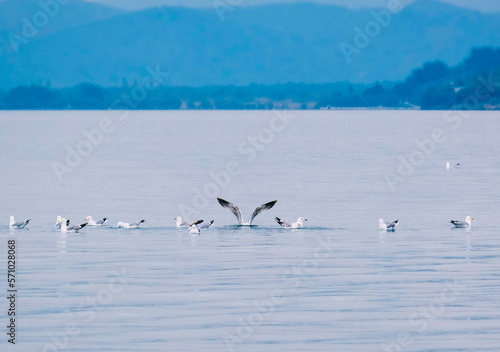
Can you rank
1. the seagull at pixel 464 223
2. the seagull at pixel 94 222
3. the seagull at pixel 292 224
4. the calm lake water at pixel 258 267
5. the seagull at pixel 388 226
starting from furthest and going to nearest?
the seagull at pixel 94 222 → the seagull at pixel 292 224 → the seagull at pixel 464 223 → the seagull at pixel 388 226 → the calm lake water at pixel 258 267

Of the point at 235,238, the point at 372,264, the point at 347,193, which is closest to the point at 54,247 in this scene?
the point at 235,238

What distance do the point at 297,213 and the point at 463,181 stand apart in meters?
16.4

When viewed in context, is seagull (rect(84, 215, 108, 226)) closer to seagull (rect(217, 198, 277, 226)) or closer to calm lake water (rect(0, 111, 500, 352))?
calm lake water (rect(0, 111, 500, 352))

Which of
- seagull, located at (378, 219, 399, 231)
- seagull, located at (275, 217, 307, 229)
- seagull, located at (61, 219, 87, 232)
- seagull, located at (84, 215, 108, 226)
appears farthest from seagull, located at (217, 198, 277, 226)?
seagull, located at (61, 219, 87, 232)

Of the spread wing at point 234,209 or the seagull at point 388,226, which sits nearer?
the seagull at point 388,226

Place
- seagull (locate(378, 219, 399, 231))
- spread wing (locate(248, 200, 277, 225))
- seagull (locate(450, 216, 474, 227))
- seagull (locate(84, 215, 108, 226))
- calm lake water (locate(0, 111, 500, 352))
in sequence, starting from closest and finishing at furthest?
1. calm lake water (locate(0, 111, 500, 352))
2. seagull (locate(378, 219, 399, 231))
3. seagull (locate(450, 216, 474, 227))
4. spread wing (locate(248, 200, 277, 225))
5. seagull (locate(84, 215, 108, 226))

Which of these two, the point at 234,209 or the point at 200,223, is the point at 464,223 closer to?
the point at 234,209

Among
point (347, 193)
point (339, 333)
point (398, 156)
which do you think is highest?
point (398, 156)

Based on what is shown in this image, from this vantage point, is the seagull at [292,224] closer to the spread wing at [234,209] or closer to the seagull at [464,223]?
the spread wing at [234,209]

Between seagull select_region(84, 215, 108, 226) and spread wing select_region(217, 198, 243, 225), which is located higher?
spread wing select_region(217, 198, 243, 225)

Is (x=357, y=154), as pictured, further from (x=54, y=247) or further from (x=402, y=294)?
(x=402, y=294)

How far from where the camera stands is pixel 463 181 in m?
49.8

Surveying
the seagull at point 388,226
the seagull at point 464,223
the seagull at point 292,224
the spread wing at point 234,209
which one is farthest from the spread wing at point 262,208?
the seagull at point 464,223

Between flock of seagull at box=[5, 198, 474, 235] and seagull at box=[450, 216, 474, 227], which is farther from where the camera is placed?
seagull at box=[450, 216, 474, 227]
